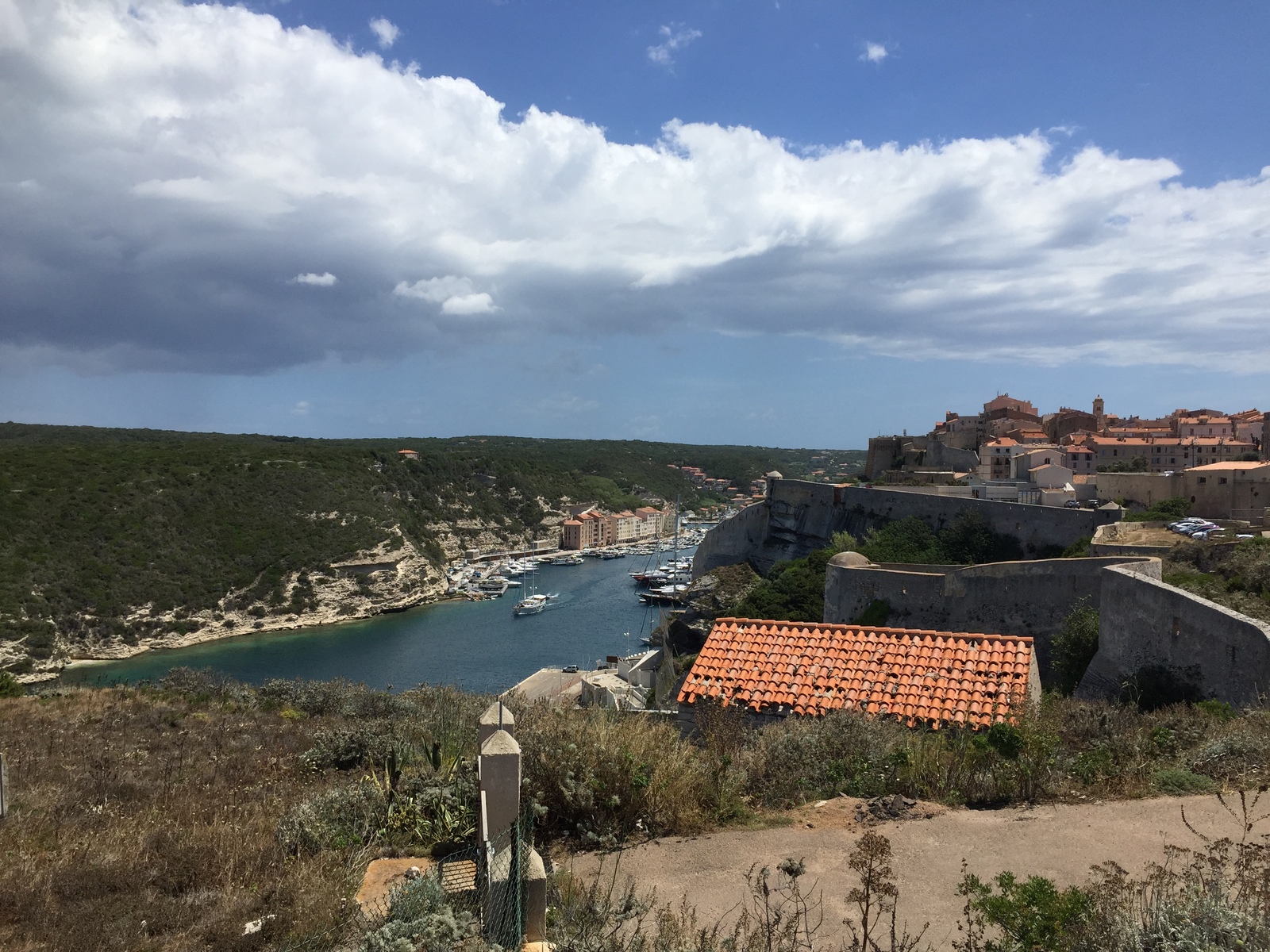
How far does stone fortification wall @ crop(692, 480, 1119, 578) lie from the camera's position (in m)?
22.7

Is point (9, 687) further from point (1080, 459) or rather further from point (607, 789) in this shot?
point (1080, 459)

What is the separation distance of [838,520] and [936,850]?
89.3ft

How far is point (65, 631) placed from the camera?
42.4 metres

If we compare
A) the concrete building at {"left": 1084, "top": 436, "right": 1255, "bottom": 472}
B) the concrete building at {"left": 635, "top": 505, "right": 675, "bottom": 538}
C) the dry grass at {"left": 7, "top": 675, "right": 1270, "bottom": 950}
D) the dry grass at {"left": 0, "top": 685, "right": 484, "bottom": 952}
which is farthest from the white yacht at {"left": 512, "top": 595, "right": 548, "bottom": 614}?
the dry grass at {"left": 7, "top": 675, "right": 1270, "bottom": 950}

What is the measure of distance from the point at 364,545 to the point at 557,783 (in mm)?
57162

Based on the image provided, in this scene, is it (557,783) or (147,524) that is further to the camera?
(147,524)

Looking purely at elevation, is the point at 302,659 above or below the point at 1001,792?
below

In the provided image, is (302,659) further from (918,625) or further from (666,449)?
A: (666,449)

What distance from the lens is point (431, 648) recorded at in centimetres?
4600

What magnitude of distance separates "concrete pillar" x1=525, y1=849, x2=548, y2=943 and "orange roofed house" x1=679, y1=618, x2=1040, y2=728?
4982 millimetres

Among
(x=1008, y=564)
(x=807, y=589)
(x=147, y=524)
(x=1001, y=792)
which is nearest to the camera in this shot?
(x=1001, y=792)

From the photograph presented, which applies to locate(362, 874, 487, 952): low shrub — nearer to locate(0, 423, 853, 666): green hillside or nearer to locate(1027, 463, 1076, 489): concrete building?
locate(1027, 463, 1076, 489): concrete building

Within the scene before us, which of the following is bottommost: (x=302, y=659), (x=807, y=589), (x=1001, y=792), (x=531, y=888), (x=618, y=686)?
(x=302, y=659)

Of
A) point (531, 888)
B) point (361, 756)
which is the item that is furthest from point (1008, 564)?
point (531, 888)
